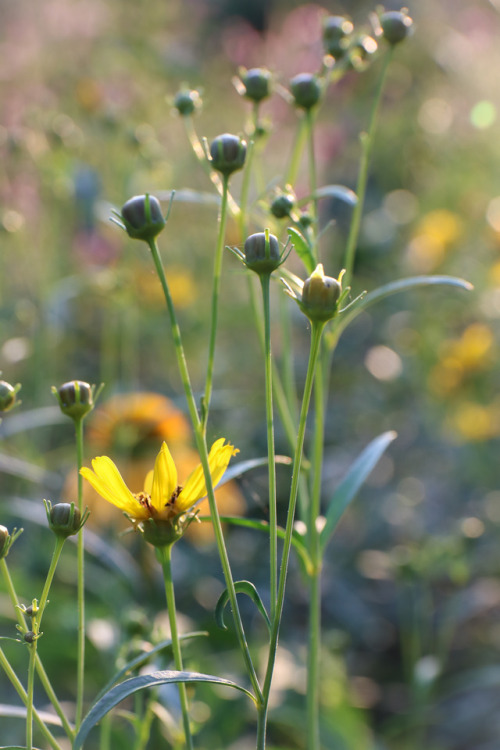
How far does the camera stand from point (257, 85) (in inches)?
22.8

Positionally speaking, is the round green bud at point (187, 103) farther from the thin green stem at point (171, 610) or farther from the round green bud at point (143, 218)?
the thin green stem at point (171, 610)

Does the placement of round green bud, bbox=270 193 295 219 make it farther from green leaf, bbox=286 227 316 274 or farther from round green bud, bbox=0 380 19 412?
round green bud, bbox=0 380 19 412

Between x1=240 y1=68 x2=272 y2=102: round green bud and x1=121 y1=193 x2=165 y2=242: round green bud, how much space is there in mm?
208

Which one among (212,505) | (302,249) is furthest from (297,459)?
(302,249)

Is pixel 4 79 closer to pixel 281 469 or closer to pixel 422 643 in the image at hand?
pixel 281 469

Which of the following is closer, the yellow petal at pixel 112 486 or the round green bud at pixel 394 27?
the yellow petal at pixel 112 486

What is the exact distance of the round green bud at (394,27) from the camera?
0.61 m

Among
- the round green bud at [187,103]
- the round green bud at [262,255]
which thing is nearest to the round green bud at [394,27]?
the round green bud at [187,103]

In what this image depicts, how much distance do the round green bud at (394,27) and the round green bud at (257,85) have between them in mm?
108

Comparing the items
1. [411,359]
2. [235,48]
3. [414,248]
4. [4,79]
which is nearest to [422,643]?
[411,359]

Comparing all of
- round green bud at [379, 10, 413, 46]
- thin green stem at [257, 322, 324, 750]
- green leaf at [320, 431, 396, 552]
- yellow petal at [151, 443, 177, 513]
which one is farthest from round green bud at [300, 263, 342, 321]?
round green bud at [379, 10, 413, 46]

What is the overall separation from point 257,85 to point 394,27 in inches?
5.0

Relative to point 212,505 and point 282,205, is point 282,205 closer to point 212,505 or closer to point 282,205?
point 282,205

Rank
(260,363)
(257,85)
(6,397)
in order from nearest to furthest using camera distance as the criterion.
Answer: (6,397), (257,85), (260,363)
